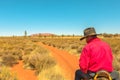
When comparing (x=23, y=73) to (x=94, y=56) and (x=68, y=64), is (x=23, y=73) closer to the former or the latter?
(x=68, y=64)

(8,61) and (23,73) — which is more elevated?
(8,61)

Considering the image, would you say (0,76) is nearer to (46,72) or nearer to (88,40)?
(46,72)

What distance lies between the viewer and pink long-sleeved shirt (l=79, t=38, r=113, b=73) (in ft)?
23.1

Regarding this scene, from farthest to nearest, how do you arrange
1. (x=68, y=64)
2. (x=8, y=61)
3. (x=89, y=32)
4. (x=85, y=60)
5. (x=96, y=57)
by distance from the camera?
(x=68, y=64) < (x=8, y=61) < (x=89, y=32) < (x=85, y=60) < (x=96, y=57)

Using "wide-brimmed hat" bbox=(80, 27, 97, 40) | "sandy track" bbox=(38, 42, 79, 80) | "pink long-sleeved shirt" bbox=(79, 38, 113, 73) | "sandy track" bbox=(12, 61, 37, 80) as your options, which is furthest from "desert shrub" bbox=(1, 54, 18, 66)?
"pink long-sleeved shirt" bbox=(79, 38, 113, 73)

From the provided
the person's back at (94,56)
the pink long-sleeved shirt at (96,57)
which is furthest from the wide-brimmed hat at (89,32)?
the pink long-sleeved shirt at (96,57)

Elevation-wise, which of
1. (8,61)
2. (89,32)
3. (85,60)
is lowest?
(8,61)

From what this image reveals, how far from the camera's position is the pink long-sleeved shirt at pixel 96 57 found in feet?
23.1

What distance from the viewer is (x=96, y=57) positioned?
703 cm

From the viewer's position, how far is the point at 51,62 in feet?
52.1

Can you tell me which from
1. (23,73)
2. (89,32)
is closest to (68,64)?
(23,73)

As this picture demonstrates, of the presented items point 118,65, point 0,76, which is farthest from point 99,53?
point 118,65

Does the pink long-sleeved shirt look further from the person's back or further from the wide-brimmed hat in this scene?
the wide-brimmed hat

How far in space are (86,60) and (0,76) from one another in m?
5.53
